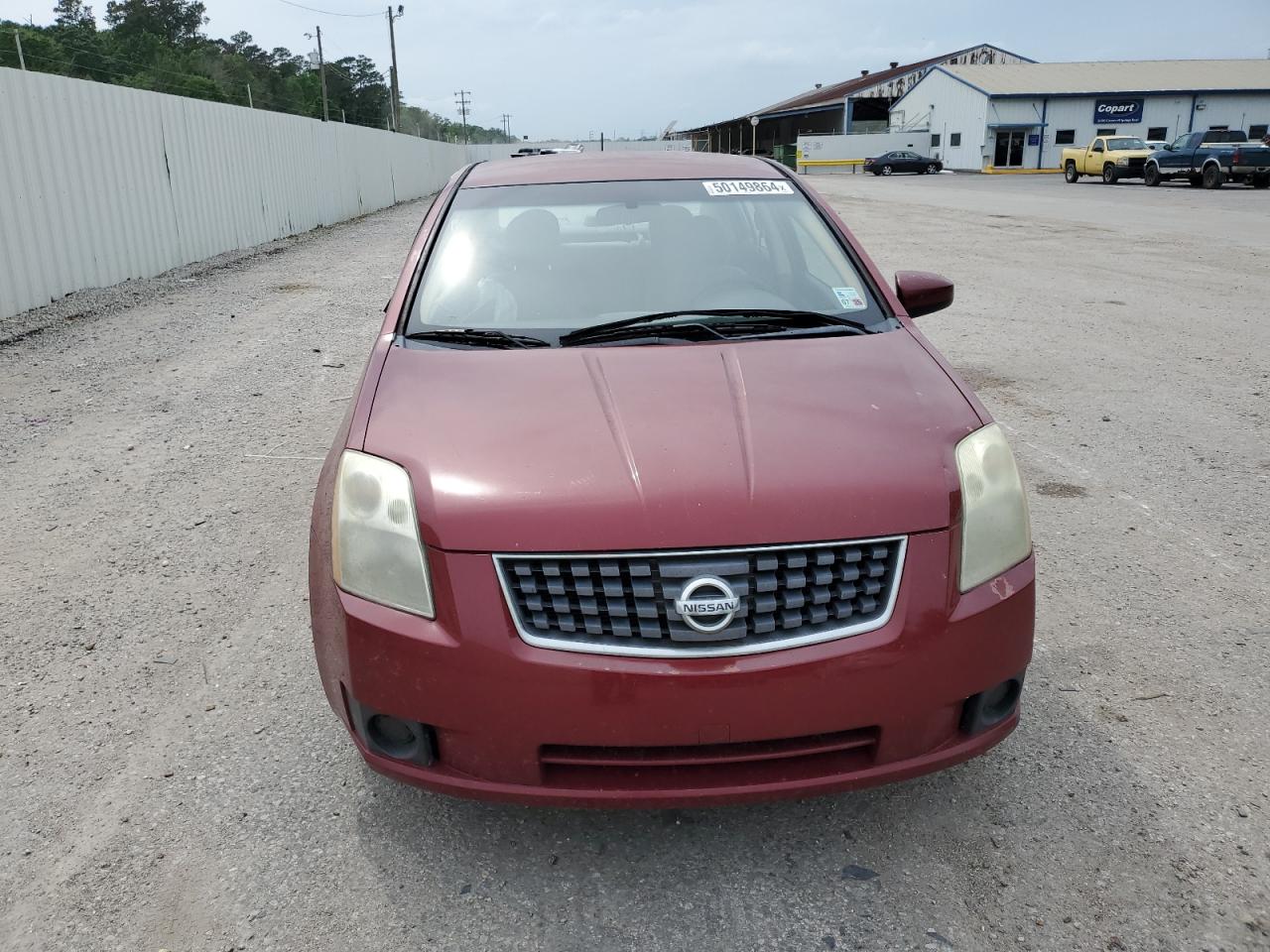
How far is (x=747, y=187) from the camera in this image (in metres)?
3.77

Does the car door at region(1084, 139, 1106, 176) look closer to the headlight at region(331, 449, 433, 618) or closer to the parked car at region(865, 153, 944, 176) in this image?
the parked car at region(865, 153, 944, 176)

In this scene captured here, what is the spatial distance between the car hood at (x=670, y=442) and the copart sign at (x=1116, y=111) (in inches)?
2346

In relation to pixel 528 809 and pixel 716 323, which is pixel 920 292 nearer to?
pixel 716 323

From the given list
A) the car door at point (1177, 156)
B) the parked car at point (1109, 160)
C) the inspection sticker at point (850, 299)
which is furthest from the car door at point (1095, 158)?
the inspection sticker at point (850, 299)

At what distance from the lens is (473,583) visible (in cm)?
210

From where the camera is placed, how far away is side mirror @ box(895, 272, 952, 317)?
356cm

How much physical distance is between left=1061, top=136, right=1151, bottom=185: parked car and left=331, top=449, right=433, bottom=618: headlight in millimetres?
39387

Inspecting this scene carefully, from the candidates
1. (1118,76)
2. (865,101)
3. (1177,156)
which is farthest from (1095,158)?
(865,101)

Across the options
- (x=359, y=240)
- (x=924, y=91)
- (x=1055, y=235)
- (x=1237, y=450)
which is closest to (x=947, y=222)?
(x=1055, y=235)

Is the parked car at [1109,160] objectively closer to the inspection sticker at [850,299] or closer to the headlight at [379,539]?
the inspection sticker at [850,299]

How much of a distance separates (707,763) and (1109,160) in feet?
133

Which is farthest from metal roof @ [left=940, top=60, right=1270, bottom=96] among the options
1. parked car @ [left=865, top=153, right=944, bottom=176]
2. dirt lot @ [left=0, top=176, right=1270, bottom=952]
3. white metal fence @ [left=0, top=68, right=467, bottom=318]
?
dirt lot @ [left=0, top=176, right=1270, bottom=952]

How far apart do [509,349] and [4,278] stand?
8763mm

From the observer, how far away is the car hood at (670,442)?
212 centimetres
